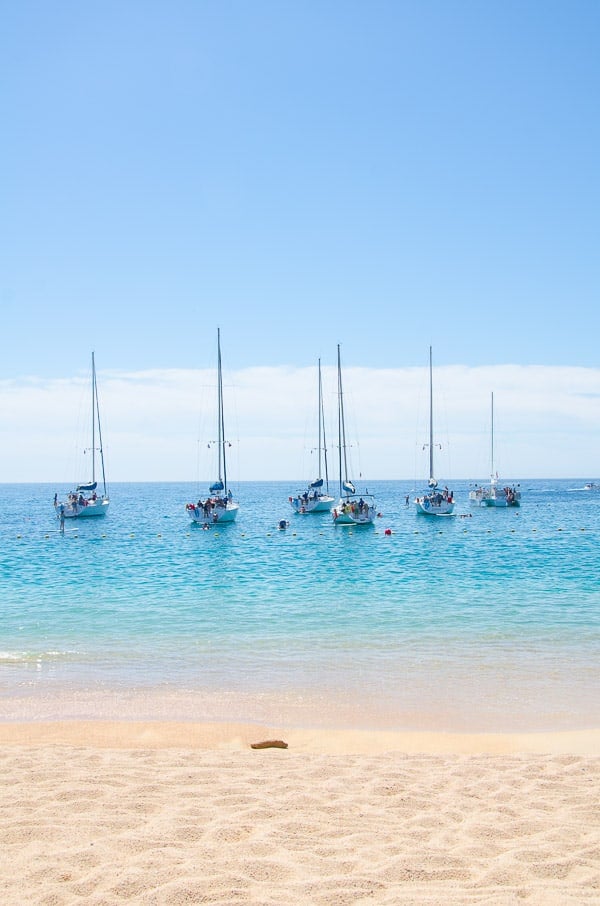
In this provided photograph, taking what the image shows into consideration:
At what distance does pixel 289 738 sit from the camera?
415 inches

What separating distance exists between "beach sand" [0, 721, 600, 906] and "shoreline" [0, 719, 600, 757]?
0.27 feet

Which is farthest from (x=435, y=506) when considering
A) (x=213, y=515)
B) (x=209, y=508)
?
(x=209, y=508)

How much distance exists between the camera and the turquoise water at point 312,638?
1229 cm

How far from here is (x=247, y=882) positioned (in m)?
5.27

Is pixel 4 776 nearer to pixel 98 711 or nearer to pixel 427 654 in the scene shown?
pixel 98 711

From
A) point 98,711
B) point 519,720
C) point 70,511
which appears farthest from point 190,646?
point 70,511

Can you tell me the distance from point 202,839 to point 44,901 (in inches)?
56.0

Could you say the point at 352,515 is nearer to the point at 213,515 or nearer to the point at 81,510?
the point at 213,515

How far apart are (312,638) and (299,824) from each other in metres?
11.4

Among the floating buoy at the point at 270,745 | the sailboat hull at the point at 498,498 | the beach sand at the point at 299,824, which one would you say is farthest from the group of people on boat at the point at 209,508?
the floating buoy at the point at 270,745

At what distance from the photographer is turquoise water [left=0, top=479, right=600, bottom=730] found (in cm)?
1229

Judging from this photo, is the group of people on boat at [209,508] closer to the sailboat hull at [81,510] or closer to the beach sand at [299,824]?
the sailboat hull at [81,510]

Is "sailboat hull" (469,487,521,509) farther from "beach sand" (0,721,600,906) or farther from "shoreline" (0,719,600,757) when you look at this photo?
"beach sand" (0,721,600,906)

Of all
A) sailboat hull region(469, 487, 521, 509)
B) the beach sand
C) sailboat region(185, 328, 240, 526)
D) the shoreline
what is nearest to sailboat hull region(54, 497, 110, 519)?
sailboat region(185, 328, 240, 526)
